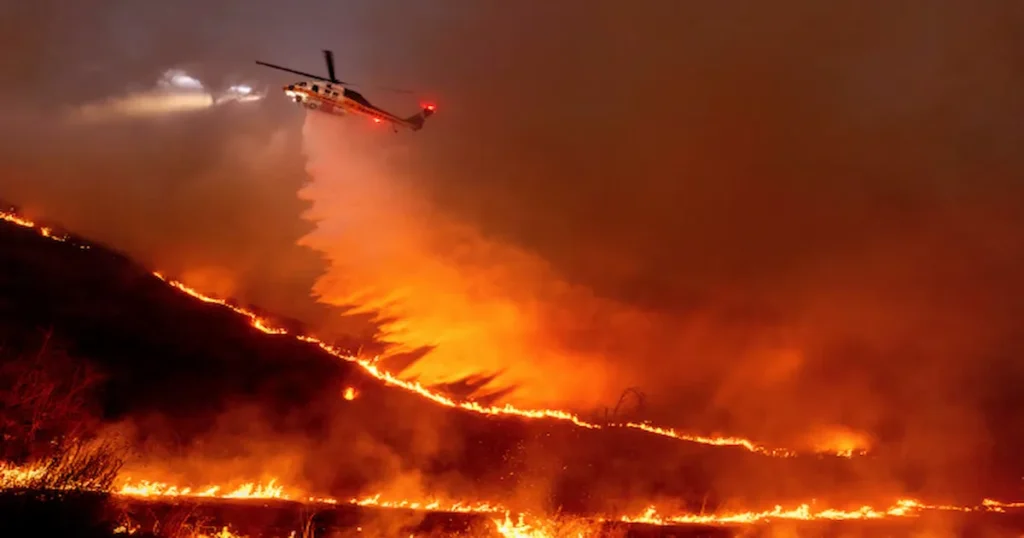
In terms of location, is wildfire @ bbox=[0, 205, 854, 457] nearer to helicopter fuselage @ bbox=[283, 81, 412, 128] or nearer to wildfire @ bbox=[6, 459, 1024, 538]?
wildfire @ bbox=[6, 459, 1024, 538]

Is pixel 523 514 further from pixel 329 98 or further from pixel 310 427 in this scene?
pixel 329 98

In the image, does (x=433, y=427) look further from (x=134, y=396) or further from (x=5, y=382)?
(x=5, y=382)

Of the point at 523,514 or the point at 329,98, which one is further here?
the point at 329,98

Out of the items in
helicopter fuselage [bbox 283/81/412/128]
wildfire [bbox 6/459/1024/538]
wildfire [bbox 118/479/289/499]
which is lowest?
wildfire [bbox 118/479/289/499]

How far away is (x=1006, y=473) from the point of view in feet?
118

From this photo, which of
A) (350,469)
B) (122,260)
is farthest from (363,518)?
(122,260)

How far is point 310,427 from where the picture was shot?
28109mm

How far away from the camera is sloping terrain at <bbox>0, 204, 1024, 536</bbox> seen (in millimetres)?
25062

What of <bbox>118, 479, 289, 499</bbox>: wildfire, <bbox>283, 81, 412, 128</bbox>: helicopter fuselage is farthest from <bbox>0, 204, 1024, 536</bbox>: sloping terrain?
<bbox>283, 81, 412, 128</bbox>: helicopter fuselage

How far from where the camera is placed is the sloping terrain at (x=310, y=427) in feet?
82.2

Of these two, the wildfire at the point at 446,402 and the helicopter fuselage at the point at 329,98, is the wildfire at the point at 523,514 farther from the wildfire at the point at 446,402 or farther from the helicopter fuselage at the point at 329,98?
the helicopter fuselage at the point at 329,98

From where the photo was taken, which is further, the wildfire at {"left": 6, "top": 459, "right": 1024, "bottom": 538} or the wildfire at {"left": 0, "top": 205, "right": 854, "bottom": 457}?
the wildfire at {"left": 0, "top": 205, "right": 854, "bottom": 457}

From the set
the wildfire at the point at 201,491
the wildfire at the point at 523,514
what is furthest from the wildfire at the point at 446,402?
the wildfire at the point at 201,491

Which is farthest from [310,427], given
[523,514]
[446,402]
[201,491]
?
[523,514]
